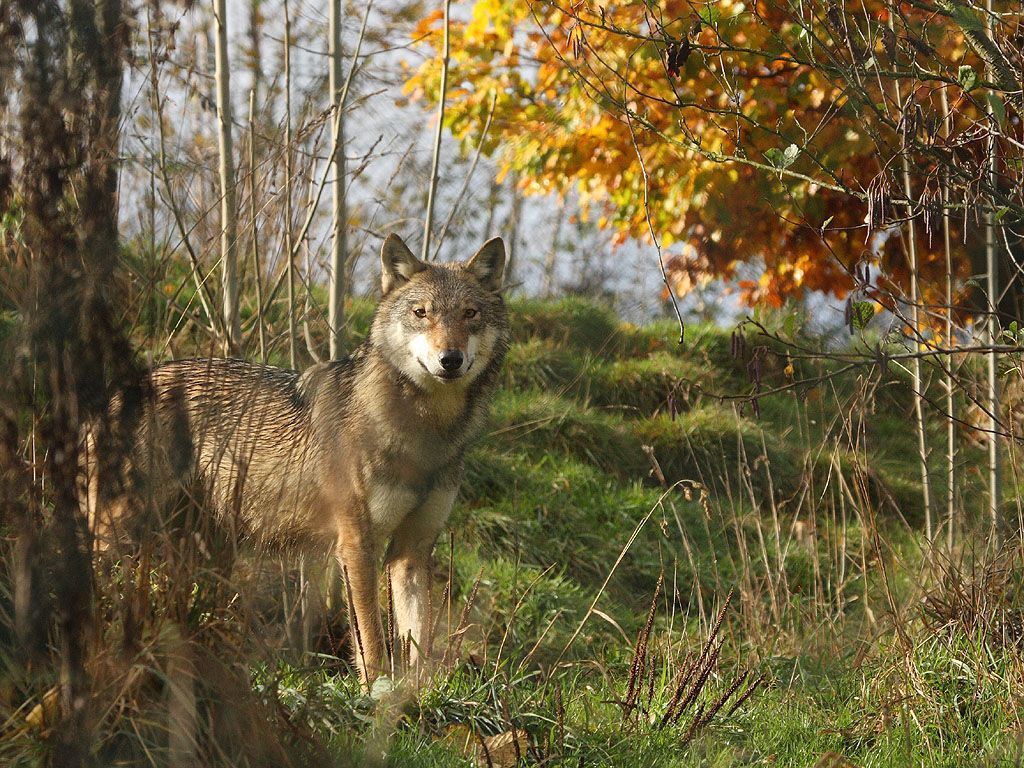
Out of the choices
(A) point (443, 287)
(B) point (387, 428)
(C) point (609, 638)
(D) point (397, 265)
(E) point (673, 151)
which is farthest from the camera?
(E) point (673, 151)

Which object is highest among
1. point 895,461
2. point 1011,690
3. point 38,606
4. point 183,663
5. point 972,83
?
point 972,83

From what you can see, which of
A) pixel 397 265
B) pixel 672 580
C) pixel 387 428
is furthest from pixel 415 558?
pixel 672 580

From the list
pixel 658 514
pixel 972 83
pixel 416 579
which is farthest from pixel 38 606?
pixel 658 514

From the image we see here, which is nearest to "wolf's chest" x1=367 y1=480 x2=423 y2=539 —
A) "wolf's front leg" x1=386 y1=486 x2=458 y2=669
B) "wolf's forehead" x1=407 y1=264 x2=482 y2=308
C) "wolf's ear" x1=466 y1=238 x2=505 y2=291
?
"wolf's front leg" x1=386 y1=486 x2=458 y2=669

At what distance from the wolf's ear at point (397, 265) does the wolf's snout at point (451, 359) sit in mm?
670

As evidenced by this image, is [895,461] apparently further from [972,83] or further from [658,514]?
[972,83]

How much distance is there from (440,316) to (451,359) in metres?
0.31

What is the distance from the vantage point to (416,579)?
5.04 metres

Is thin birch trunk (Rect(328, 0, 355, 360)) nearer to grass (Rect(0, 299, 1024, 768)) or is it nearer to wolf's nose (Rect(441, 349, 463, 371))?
wolf's nose (Rect(441, 349, 463, 371))

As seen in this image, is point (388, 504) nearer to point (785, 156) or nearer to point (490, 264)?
point (490, 264)

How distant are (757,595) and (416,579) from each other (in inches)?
63.3

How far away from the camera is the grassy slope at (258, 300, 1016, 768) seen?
11.9 feet

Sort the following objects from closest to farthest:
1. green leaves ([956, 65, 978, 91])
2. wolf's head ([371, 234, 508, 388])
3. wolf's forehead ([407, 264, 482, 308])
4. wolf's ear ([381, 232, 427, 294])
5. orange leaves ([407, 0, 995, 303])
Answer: green leaves ([956, 65, 978, 91])
wolf's head ([371, 234, 508, 388])
wolf's forehead ([407, 264, 482, 308])
wolf's ear ([381, 232, 427, 294])
orange leaves ([407, 0, 995, 303])

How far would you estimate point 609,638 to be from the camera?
18.7 ft
